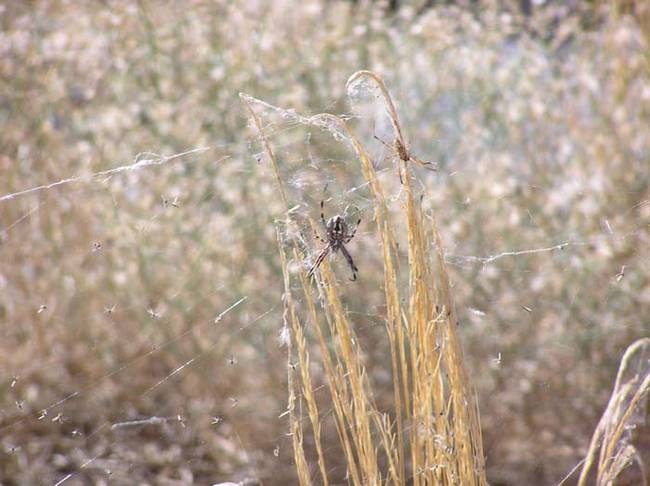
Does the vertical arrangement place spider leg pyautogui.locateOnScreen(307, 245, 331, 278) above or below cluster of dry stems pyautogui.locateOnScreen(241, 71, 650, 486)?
above

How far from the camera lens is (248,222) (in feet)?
9.47

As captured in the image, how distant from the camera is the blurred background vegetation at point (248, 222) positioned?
2713mm

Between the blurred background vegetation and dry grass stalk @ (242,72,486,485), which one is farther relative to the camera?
the blurred background vegetation

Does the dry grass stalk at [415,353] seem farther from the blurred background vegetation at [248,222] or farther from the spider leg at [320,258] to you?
the blurred background vegetation at [248,222]

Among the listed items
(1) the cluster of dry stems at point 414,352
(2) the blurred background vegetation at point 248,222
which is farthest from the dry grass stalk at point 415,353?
(2) the blurred background vegetation at point 248,222

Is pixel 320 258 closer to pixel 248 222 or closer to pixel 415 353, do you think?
pixel 415 353

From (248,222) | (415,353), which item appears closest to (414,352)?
(415,353)

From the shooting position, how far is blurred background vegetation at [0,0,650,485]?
8.90 ft

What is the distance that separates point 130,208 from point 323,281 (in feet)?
6.11

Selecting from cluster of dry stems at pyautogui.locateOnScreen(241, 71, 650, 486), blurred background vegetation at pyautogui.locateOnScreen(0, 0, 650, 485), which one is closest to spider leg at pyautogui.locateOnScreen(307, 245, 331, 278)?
cluster of dry stems at pyautogui.locateOnScreen(241, 71, 650, 486)

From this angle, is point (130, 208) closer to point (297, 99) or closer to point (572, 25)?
point (297, 99)

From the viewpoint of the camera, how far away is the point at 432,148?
3.13m

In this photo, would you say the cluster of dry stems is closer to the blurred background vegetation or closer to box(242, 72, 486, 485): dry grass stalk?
box(242, 72, 486, 485): dry grass stalk

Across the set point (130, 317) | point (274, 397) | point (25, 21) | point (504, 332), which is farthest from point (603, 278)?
point (25, 21)
